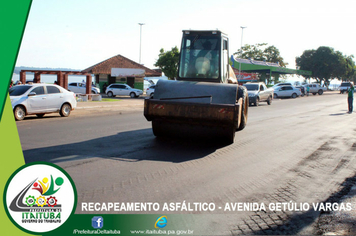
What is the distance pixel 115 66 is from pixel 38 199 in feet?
138

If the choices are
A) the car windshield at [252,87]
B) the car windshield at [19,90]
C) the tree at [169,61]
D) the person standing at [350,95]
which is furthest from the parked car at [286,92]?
the car windshield at [19,90]

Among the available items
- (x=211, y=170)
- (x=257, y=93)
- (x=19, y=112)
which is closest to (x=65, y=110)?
(x=19, y=112)

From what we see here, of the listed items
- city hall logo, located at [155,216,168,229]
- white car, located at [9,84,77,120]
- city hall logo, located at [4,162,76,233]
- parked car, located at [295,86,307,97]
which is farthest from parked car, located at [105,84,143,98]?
city hall logo, located at [155,216,168,229]

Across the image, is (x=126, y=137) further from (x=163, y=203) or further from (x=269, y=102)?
(x=269, y=102)

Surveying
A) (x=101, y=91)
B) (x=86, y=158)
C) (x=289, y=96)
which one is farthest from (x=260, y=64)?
(x=86, y=158)

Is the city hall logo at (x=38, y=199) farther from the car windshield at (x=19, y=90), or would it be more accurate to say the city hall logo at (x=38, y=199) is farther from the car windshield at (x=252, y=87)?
the car windshield at (x=252, y=87)

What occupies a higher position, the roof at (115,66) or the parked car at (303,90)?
the roof at (115,66)

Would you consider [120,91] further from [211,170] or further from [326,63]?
[326,63]

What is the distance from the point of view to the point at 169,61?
4575 centimetres

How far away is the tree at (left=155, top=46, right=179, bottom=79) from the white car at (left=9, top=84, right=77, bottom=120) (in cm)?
2884

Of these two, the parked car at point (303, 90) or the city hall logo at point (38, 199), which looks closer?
the city hall logo at point (38, 199)

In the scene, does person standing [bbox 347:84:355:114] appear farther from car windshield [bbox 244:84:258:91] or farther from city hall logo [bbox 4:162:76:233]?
city hall logo [bbox 4:162:76:233]

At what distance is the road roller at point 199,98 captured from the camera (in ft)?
29.8

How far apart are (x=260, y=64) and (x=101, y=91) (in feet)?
87.9
